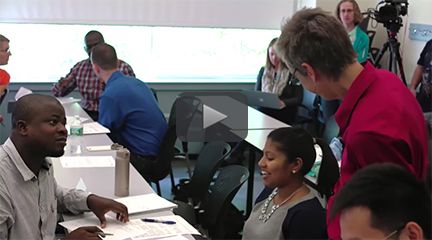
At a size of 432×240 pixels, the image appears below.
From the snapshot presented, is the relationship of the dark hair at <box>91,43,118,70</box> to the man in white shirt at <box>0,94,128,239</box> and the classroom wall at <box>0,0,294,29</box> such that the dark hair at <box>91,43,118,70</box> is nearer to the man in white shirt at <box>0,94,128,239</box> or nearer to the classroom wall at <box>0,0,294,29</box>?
the classroom wall at <box>0,0,294,29</box>

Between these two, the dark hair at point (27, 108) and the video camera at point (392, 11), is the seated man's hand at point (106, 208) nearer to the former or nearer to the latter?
the dark hair at point (27, 108)

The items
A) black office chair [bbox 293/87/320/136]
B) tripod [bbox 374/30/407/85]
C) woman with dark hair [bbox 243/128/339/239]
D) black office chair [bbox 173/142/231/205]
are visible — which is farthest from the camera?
black office chair [bbox 293/87/320/136]

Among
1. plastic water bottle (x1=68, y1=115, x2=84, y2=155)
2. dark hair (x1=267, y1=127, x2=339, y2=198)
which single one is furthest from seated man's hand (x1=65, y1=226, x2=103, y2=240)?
plastic water bottle (x1=68, y1=115, x2=84, y2=155)

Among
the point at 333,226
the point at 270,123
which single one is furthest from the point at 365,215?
the point at 270,123

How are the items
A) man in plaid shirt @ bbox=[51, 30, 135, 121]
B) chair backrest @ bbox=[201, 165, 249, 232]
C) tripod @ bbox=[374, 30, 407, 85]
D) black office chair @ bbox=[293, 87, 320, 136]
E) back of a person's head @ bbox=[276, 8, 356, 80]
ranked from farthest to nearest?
black office chair @ bbox=[293, 87, 320, 136] < tripod @ bbox=[374, 30, 407, 85] < man in plaid shirt @ bbox=[51, 30, 135, 121] < chair backrest @ bbox=[201, 165, 249, 232] < back of a person's head @ bbox=[276, 8, 356, 80]

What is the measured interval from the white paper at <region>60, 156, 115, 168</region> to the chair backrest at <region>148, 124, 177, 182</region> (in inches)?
24.4

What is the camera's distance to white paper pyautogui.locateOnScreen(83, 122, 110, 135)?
362 centimetres

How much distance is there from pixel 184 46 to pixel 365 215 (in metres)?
4.66

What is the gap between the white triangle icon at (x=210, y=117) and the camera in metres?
4.42

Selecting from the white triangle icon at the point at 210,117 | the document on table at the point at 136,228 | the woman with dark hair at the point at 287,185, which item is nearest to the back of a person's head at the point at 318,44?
the woman with dark hair at the point at 287,185

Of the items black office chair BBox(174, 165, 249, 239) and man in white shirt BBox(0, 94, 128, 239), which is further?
black office chair BBox(174, 165, 249, 239)

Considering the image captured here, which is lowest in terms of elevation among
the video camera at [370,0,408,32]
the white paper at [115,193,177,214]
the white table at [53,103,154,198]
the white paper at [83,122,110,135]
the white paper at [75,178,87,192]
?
the white paper at [83,122,110,135]

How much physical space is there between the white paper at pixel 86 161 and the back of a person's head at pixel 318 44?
5.24ft

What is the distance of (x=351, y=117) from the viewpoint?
4.91 ft
